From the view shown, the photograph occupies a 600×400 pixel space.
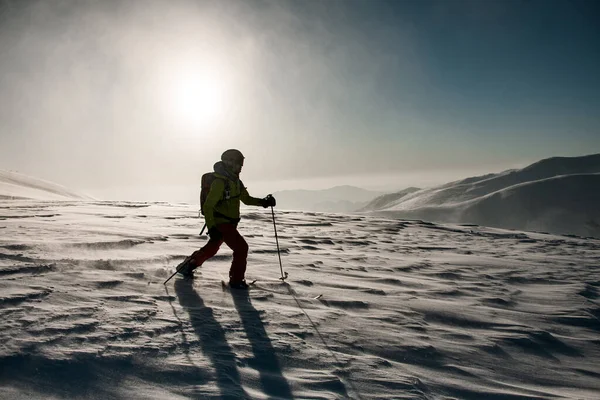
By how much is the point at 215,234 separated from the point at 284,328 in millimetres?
2286

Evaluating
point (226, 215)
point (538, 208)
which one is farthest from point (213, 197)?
point (538, 208)

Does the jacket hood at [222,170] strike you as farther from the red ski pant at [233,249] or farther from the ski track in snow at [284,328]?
the ski track in snow at [284,328]

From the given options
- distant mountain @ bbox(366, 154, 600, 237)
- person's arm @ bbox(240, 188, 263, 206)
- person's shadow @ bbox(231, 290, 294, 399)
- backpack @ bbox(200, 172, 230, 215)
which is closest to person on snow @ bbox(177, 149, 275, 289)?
person's arm @ bbox(240, 188, 263, 206)

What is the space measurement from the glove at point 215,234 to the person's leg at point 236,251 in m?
0.11

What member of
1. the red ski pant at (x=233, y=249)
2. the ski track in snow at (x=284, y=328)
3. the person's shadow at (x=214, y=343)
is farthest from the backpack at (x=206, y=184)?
the person's shadow at (x=214, y=343)

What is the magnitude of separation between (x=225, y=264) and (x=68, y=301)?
122 inches

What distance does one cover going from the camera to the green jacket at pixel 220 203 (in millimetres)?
5426

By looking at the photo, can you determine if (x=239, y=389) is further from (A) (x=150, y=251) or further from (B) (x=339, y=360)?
(A) (x=150, y=251)

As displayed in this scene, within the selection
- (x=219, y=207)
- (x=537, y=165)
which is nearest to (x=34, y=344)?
(x=219, y=207)

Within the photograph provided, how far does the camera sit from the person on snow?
5387 mm

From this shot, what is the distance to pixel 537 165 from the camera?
488 ft

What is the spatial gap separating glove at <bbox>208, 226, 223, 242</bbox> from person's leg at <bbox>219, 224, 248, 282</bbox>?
0.35ft

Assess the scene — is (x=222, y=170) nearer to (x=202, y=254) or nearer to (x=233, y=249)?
(x=233, y=249)

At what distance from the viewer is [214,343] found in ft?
10.9
